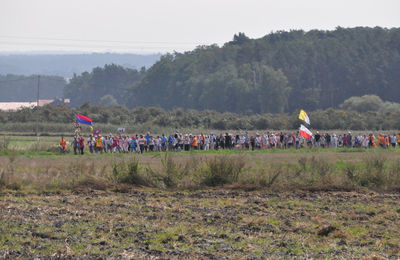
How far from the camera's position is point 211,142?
141 feet

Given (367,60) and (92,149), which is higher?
(367,60)

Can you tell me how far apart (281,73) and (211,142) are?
2323 inches

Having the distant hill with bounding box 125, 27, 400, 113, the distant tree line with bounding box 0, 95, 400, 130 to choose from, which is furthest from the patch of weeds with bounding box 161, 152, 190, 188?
the distant hill with bounding box 125, 27, 400, 113

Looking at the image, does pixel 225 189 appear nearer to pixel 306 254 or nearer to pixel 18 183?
pixel 18 183

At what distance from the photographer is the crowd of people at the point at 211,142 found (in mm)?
39516

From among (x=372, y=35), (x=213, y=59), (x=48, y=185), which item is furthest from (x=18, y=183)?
(x=372, y=35)

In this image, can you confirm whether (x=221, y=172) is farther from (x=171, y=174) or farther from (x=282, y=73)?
(x=282, y=73)

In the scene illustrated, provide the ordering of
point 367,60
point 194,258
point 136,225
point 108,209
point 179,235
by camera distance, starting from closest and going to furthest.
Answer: point 194,258 < point 179,235 < point 136,225 < point 108,209 < point 367,60

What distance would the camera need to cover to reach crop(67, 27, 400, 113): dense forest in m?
99.1

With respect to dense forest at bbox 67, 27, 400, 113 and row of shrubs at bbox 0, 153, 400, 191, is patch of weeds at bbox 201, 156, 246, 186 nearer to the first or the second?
row of shrubs at bbox 0, 153, 400, 191

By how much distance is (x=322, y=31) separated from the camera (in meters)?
118

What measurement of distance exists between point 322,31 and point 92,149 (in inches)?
3463

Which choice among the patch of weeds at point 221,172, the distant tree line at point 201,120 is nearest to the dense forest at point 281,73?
the distant tree line at point 201,120

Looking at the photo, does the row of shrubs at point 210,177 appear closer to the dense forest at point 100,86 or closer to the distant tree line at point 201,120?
the distant tree line at point 201,120
